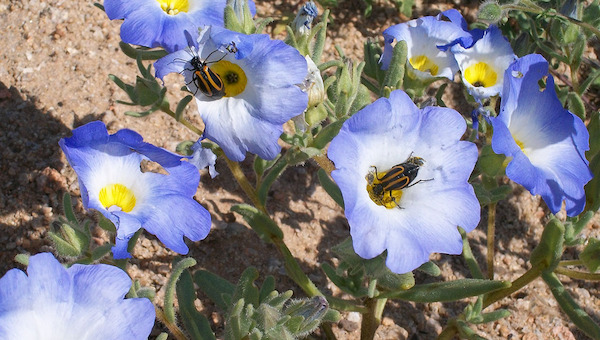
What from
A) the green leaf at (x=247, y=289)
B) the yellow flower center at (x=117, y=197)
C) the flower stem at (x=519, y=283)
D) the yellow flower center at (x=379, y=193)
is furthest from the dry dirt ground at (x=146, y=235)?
the yellow flower center at (x=379, y=193)

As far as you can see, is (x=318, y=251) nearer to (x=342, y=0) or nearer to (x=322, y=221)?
(x=322, y=221)

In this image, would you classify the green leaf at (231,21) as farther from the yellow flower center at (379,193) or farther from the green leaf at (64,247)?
the green leaf at (64,247)

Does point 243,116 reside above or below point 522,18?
above

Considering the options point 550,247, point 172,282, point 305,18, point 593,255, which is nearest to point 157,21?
point 305,18

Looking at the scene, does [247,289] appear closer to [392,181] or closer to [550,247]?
[392,181]

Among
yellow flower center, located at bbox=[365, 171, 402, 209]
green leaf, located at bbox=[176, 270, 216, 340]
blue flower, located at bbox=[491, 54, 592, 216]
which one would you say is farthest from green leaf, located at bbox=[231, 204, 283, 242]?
blue flower, located at bbox=[491, 54, 592, 216]

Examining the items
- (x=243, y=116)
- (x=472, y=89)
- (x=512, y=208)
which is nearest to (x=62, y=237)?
(x=243, y=116)
